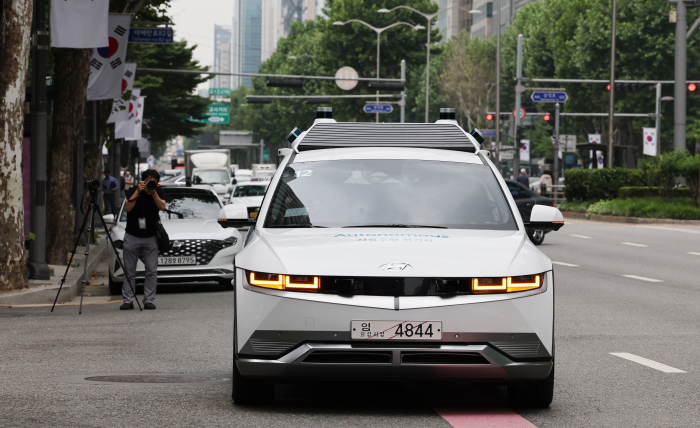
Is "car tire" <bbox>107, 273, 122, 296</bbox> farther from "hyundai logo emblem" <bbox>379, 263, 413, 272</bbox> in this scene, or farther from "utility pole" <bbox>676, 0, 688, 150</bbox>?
"utility pole" <bbox>676, 0, 688, 150</bbox>

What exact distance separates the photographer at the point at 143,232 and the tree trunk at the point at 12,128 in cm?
181

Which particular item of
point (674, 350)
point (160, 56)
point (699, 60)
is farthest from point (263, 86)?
point (674, 350)

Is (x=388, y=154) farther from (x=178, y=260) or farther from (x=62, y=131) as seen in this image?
(x=62, y=131)

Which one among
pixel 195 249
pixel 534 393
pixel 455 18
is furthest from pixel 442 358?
pixel 455 18

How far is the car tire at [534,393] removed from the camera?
6176 mm

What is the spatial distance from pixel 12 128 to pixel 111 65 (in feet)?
25.3

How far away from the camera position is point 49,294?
14078 mm

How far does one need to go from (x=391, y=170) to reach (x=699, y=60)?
60637 mm

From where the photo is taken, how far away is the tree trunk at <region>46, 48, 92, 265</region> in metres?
18.3

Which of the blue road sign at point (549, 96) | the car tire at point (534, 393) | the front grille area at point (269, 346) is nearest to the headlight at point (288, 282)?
the front grille area at point (269, 346)

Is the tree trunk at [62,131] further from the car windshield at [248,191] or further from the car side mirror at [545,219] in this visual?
the car windshield at [248,191]

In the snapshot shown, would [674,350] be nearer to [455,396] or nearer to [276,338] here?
[455,396]

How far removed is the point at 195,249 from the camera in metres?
15.2

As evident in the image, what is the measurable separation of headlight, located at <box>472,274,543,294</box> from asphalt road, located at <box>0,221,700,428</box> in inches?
27.5
